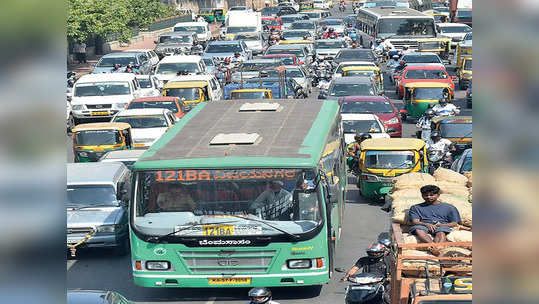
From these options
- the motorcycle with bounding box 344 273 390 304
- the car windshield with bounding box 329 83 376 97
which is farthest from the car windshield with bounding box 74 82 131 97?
the motorcycle with bounding box 344 273 390 304

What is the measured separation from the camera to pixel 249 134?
45.4 ft

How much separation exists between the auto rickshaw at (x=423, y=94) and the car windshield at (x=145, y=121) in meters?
10.1

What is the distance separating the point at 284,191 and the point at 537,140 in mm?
10575

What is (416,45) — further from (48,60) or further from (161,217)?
(48,60)

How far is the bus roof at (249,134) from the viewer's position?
1257 cm

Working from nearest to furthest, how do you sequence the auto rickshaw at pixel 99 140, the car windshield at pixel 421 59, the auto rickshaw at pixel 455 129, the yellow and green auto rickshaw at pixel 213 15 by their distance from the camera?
the auto rickshaw at pixel 455 129
the auto rickshaw at pixel 99 140
the car windshield at pixel 421 59
the yellow and green auto rickshaw at pixel 213 15

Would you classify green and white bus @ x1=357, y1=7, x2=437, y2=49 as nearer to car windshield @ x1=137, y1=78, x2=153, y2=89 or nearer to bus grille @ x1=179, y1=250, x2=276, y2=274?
car windshield @ x1=137, y1=78, x2=153, y2=89

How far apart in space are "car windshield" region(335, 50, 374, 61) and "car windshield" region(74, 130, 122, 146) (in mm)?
21652

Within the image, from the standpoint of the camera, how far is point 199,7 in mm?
122000

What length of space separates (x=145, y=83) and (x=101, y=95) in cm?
307

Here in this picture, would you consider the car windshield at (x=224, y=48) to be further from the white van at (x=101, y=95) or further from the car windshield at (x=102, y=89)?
the car windshield at (x=102, y=89)

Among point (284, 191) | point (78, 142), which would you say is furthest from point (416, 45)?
point (284, 191)

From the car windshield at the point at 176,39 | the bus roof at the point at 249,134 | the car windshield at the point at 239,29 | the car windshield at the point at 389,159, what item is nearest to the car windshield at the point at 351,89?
the car windshield at the point at 389,159

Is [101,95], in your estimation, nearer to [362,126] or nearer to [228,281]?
[362,126]
